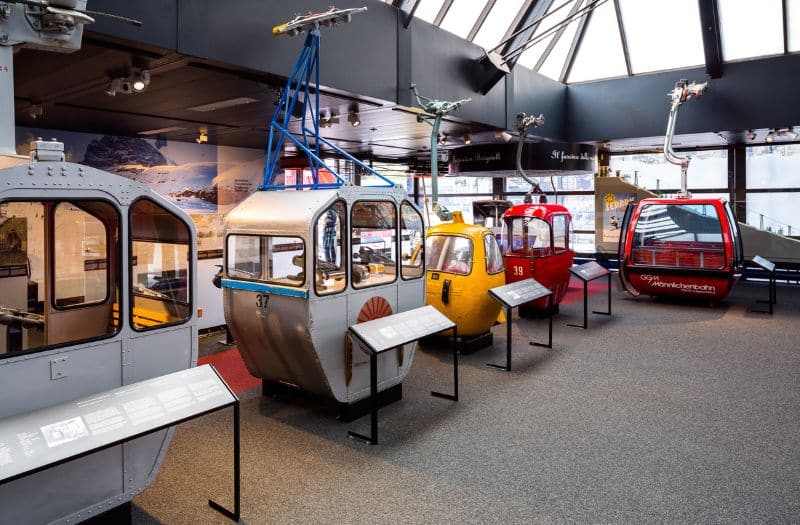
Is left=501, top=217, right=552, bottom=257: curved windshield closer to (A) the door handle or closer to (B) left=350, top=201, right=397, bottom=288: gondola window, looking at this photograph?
(A) the door handle

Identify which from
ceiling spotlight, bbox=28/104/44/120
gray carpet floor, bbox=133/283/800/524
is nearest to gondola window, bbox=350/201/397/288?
gray carpet floor, bbox=133/283/800/524

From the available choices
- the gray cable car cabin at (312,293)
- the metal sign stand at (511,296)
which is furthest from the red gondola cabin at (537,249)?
the gray cable car cabin at (312,293)

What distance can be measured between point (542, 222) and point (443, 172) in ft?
18.4

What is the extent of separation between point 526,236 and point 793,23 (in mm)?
6155

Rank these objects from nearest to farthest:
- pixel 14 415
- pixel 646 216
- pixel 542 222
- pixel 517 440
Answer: pixel 14 415, pixel 517 440, pixel 542 222, pixel 646 216

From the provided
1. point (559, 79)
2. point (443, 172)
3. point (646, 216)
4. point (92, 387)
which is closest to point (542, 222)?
point (646, 216)

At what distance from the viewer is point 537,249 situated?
9297 millimetres

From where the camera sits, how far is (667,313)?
9781 mm

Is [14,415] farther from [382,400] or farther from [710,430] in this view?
[710,430]

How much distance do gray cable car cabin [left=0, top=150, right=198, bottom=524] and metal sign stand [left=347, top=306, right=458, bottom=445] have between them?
4.58ft

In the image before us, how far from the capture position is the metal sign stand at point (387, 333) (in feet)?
15.1

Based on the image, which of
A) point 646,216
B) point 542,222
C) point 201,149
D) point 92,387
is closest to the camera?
point 92,387

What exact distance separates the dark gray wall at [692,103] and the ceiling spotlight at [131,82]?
32.0 feet

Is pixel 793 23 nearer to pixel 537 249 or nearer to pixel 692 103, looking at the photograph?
pixel 692 103
